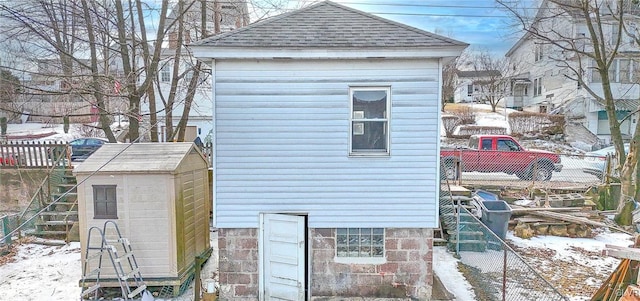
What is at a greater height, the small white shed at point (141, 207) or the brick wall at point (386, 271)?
the small white shed at point (141, 207)

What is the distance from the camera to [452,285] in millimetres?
7602

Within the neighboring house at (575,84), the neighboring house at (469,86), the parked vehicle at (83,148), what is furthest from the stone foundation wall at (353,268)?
the neighboring house at (469,86)

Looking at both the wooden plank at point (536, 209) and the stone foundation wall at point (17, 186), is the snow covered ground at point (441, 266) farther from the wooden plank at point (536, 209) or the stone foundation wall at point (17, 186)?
the stone foundation wall at point (17, 186)

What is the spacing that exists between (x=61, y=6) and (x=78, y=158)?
9.54 meters

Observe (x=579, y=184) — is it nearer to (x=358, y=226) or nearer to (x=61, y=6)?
(x=358, y=226)

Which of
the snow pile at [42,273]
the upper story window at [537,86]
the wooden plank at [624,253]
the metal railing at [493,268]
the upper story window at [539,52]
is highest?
the upper story window at [539,52]

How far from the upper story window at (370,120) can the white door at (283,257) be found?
1695 millimetres

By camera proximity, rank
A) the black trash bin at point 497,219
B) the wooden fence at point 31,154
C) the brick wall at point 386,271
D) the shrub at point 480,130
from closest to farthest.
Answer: the brick wall at point 386,271 → the black trash bin at point 497,219 → the wooden fence at point 31,154 → the shrub at point 480,130

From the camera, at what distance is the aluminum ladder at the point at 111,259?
21.6 ft

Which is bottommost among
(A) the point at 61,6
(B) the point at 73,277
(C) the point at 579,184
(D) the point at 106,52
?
(B) the point at 73,277

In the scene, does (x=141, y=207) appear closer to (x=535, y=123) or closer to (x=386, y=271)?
(x=386, y=271)

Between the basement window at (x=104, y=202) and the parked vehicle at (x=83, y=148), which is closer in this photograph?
the basement window at (x=104, y=202)

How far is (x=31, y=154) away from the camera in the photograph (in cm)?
1343

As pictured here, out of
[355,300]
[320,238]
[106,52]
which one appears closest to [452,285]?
[355,300]
